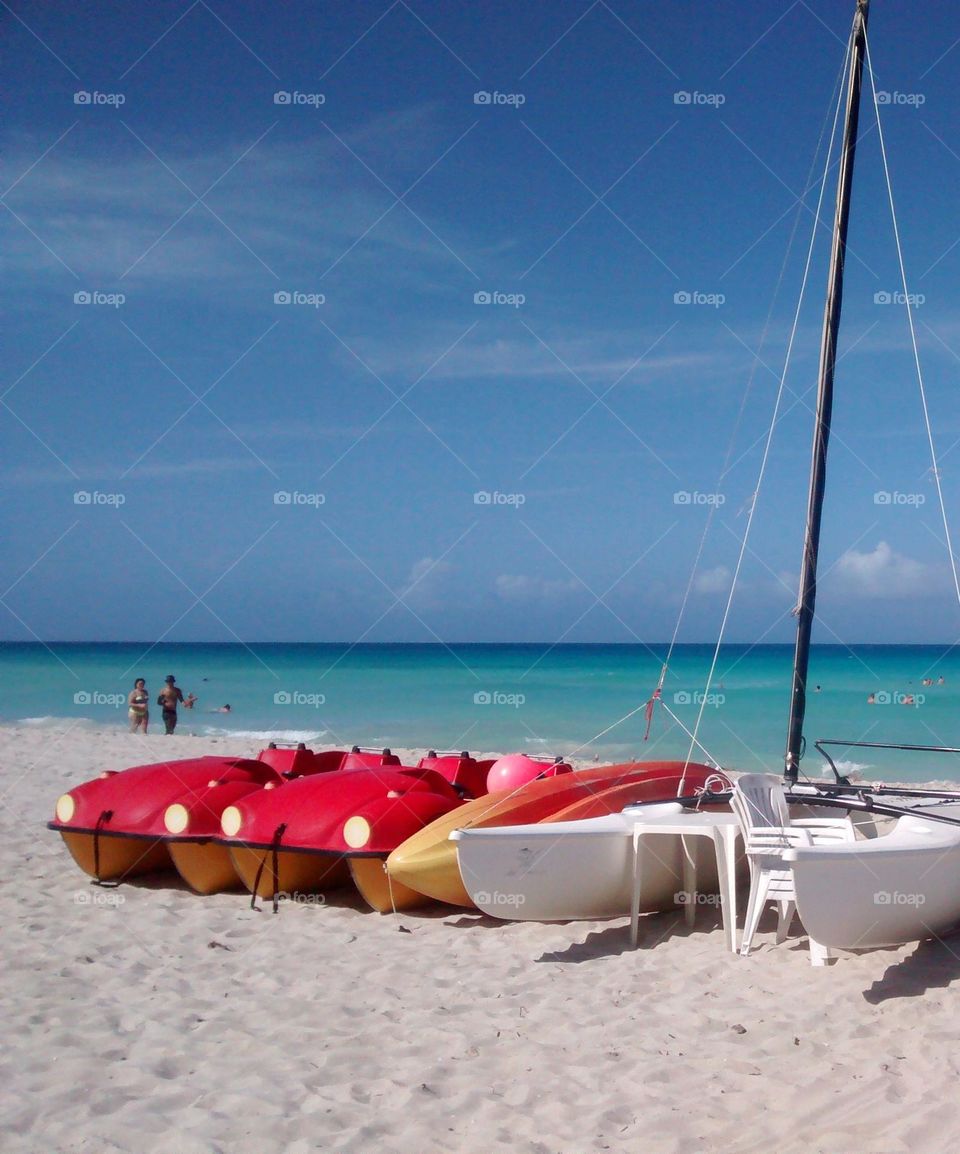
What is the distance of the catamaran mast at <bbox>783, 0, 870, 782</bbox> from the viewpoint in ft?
24.9

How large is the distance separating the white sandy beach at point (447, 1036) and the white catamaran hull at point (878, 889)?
20cm

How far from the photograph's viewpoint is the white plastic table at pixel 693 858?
18.9ft

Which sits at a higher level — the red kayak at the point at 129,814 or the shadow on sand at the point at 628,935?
the red kayak at the point at 129,814

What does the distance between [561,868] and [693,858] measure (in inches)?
39.0

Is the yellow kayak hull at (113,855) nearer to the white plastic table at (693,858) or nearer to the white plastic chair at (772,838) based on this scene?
the white plastic table at (693,858)

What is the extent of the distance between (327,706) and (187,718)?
6.08 m

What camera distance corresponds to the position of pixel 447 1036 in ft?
14.5

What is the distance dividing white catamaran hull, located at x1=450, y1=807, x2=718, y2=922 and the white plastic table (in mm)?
106

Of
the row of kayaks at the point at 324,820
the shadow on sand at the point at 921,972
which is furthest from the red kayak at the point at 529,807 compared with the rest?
the shadow on sand at the point at 921,972

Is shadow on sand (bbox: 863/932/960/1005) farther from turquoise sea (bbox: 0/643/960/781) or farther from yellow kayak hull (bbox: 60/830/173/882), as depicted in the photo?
turquoise sea (bbox: 0/643/960/781)

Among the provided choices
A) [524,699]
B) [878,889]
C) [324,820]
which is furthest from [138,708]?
[878,889]

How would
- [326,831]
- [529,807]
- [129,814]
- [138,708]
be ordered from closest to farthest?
[326,831] → [529,807] → [129,814] → [138,708]

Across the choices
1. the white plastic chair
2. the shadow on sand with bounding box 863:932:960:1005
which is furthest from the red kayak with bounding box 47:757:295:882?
the shadow on sand with bounding box 863:932:960:1005

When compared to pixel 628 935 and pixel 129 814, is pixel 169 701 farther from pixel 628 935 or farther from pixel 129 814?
pixel 628 935
